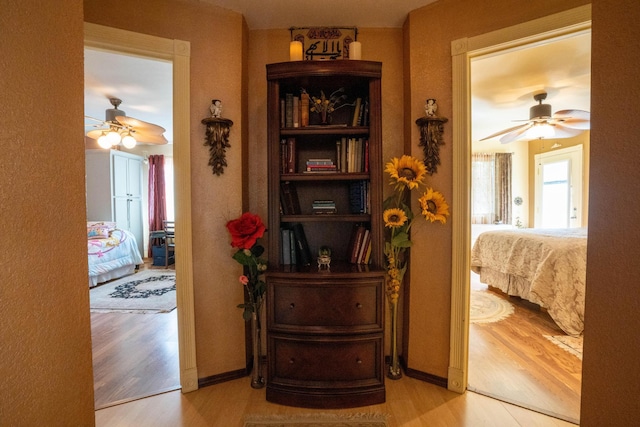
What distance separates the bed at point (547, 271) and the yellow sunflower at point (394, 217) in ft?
4.75

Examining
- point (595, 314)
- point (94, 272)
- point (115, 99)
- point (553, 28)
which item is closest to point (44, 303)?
point (595, 314)

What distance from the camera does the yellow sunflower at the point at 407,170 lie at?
176 centimetres

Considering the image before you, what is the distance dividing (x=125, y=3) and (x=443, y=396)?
3.20 metres

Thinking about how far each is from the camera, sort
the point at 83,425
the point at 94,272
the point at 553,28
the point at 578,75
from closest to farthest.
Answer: the point at 83,425 < the point at 553,28 < the point at 578,75 < the point at 94,272

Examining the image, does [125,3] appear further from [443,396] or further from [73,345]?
[443,396]

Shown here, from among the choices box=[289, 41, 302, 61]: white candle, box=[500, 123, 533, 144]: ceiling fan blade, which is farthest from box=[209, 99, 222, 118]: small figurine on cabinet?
box=[500, 123, 533, 144]: ceiling fan blade

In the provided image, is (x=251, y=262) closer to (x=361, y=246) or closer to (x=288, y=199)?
(x=288, y=199)

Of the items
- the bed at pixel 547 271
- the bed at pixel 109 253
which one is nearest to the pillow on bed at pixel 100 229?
the bed at pixel 109 253

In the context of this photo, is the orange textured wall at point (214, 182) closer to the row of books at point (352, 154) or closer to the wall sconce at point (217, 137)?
the wall sconce at point (217, 137)

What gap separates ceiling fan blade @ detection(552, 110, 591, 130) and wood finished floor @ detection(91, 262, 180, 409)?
185 inches

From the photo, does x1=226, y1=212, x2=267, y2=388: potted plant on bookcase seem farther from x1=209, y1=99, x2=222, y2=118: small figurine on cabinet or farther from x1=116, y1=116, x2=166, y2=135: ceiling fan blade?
x1=116, y1=116, x2=166, y2=135: ceiling fan blade

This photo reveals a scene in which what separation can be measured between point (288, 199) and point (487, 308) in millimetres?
2884

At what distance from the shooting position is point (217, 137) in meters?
1.84

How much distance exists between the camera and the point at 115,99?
3.76m
